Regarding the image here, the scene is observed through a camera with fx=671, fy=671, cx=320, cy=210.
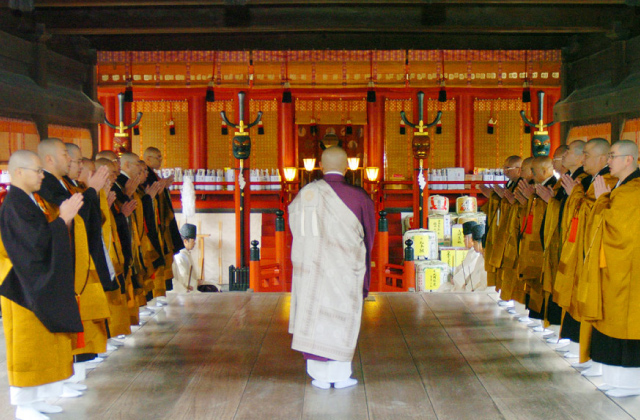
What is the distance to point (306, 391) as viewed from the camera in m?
3.64

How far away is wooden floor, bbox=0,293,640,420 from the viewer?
11.0 ft

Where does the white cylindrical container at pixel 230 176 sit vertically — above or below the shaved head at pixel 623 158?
above

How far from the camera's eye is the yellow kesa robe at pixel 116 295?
4.23m

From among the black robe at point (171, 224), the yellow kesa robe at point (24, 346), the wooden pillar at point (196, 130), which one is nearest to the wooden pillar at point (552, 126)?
the wooden pillar at point (196, 130)

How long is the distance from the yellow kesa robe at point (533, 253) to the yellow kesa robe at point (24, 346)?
329cm

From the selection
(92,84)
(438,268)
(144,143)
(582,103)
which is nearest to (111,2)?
(92,84)

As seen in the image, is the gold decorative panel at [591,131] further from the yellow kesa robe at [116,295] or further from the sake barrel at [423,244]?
the yellow kesa robe at [116,295]

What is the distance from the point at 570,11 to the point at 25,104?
4.37 meters

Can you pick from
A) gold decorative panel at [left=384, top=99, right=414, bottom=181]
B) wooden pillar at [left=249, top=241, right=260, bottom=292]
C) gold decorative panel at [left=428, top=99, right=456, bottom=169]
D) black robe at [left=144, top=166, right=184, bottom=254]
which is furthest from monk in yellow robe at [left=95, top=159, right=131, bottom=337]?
gold decorative panel at [left=428, top=99, right=456, bottom=169]

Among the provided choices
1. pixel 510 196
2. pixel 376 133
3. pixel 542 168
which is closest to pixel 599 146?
pixel 542 168

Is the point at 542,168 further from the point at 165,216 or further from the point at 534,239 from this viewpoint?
the point at 165,216

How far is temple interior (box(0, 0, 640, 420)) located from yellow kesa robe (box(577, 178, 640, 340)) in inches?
16.4

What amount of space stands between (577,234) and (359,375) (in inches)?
58.6

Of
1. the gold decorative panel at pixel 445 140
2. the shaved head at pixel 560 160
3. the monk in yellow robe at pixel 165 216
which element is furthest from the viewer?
the gold decorative panel at pixel 445 140
